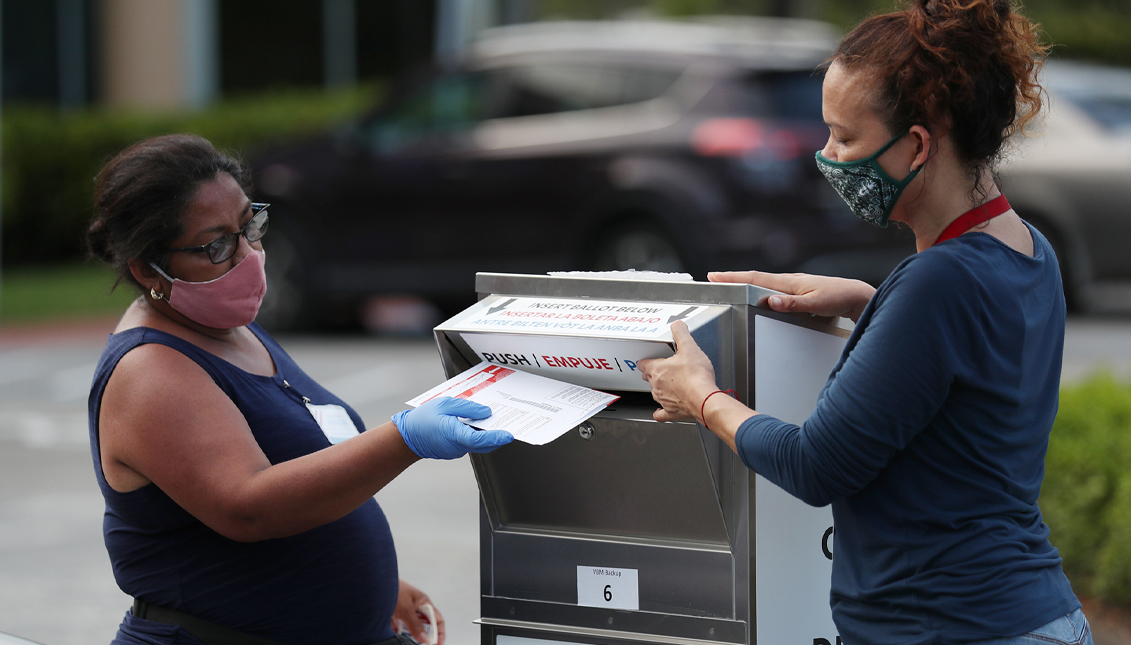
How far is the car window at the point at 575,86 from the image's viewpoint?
26.4ft

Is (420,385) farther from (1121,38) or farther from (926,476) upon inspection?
(1121,38)

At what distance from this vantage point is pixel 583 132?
321 inches

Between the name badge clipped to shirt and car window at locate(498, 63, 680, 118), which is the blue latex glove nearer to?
the name badge clipped to shirt

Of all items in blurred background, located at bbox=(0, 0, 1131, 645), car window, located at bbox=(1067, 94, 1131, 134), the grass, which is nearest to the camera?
blurred background, located at bbox=(0, 0, 1131, 645)

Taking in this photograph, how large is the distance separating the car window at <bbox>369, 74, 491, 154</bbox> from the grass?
303 centimetres

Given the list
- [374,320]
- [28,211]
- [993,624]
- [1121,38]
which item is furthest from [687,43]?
[1121,38]

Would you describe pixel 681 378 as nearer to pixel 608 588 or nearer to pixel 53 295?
pixel 608 588

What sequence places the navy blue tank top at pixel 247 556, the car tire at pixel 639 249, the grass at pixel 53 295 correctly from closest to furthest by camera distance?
the navy blue tank top at pixel 247 556
the car tire at pixel 639 249
the grass at pixel 53 295

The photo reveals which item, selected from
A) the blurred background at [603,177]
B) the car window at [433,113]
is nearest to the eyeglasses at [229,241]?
the blurred background at [603,177]

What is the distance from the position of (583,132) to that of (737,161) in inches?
43.9

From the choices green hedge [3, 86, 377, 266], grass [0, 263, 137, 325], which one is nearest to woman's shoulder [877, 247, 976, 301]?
grass [0, 263, 137, 325]

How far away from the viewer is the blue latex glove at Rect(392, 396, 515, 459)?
75.4 inches

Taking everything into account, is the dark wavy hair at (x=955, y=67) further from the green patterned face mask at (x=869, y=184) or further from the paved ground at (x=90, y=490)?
the paved ground at (x=90, y=490)

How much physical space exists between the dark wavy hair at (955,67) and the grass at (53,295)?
30.9ft
